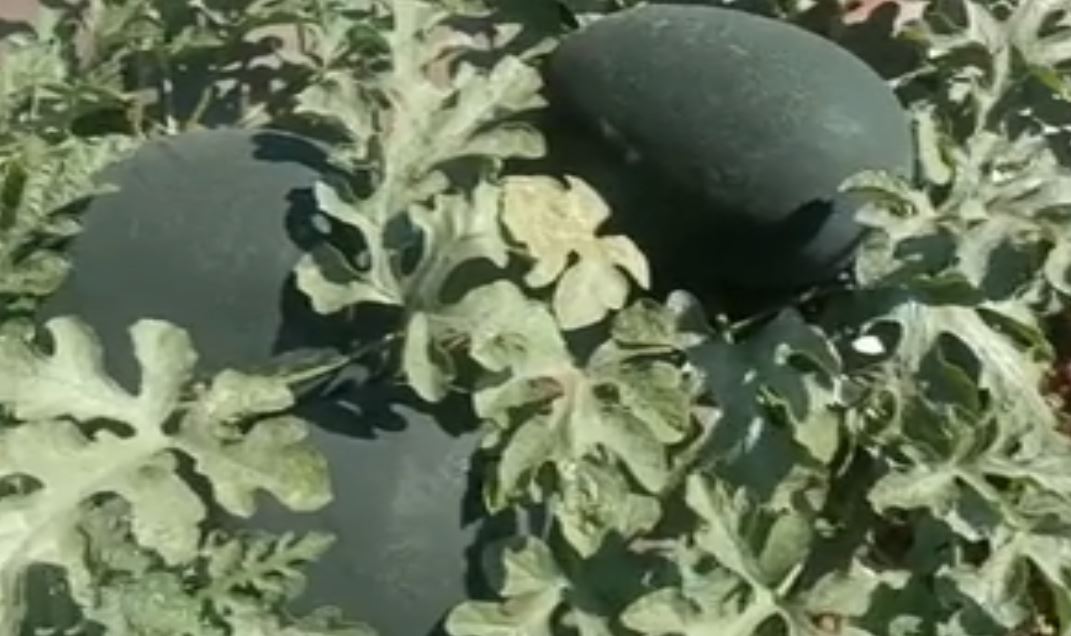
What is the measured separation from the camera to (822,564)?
69.8 inches

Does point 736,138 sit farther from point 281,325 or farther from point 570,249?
point 281,325

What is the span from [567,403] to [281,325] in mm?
200

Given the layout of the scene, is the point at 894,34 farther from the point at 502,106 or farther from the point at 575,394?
the point at 575,394

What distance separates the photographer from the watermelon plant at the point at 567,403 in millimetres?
1603

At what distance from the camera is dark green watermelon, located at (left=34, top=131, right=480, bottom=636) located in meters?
1.66

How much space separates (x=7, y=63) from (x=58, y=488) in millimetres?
488

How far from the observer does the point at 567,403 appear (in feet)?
5.41

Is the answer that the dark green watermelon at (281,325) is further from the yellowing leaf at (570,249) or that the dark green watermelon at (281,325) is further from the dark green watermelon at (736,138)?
the dark green watermelon at (736,138)

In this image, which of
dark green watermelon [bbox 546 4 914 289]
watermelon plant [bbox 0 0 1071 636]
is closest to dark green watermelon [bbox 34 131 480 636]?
watermelon plant [bbox 0 0 1071 636]

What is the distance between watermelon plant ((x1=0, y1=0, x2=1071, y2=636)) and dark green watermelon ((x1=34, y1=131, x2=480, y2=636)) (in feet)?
0.07

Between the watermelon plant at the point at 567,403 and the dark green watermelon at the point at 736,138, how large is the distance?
3 cm

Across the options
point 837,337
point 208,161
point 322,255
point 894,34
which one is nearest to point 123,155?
point 208,161

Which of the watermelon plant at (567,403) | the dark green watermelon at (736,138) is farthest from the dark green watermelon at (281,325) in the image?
the dark green watermelon at (736,138)

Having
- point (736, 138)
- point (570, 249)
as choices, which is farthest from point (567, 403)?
point (736, 138)
